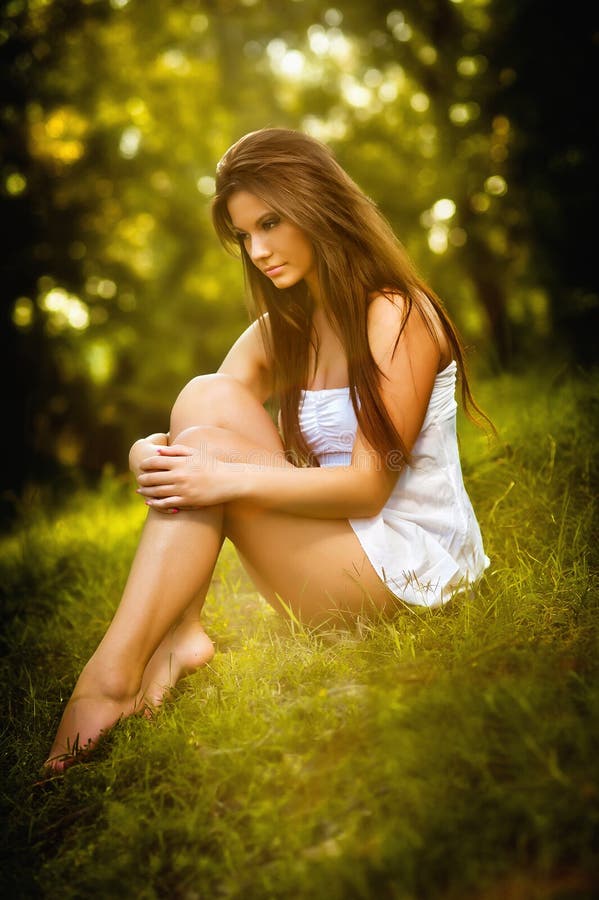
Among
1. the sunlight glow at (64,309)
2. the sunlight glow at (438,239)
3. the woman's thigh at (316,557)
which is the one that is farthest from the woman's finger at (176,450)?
the sunlight glow at (438,239)

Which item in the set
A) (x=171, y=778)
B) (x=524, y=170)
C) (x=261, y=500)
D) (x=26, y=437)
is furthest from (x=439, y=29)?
(x=171, y=778)

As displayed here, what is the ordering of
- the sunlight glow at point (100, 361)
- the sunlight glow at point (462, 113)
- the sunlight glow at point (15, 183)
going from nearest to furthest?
1. the sunlight glow at point (462, 113)
2. the sunlight glow at point (15, 183)
3. the sunlight glow at point (100, 361)

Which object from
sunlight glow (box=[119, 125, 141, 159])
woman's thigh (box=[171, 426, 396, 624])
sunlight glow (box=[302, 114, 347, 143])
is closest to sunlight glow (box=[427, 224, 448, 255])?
sunlight glow (box=[302, 114, 347, 143])

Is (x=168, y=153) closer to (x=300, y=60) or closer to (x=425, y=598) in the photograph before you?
(x=300, y=60)

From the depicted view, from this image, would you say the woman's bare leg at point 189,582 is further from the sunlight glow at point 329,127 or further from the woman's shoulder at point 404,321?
the sunlight glow at point 329,127

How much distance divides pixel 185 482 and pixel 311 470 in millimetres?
377

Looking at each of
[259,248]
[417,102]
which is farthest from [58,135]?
[259,248]

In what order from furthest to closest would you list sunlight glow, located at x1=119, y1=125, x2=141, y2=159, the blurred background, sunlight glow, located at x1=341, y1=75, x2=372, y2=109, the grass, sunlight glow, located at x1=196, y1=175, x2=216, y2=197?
sunlight glow, located at x1=196, y1=175, x2=216, y2=197 → sunlight glow, located at x1=341, y1=75, x2=372, y2=109 → sunlight glow, located at x1=119, y1=125, x2=141, y2=159 → the blurred background → the grass

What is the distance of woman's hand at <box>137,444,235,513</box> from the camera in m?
2.12

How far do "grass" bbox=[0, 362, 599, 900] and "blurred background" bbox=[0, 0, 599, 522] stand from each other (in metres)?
2.20

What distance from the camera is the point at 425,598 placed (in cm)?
223

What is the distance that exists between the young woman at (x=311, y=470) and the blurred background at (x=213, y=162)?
1793 mm

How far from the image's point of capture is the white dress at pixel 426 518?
2.23m

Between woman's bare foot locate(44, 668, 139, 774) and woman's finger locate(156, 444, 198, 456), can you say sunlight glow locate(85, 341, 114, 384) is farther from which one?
woman's bare foot locate(44, 668, 139, 774)
